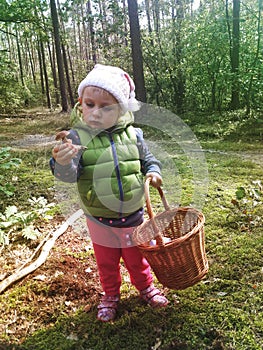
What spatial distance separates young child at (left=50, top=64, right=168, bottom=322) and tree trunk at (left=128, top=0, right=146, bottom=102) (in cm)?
726

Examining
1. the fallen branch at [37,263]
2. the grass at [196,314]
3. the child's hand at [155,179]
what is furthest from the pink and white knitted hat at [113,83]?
the fallen branch at [37,263]

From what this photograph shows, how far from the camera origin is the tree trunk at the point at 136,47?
8609 millimetres

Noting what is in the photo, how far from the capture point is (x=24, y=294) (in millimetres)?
2254

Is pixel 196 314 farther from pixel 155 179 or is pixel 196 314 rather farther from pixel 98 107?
pixel 98 107

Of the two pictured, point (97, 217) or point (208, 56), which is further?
point (208, 56)

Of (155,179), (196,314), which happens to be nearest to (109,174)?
(155,179)

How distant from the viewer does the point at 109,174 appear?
1.79 m

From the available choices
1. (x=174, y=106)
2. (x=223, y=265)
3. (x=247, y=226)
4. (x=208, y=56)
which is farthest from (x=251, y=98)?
(x=223, y=265)

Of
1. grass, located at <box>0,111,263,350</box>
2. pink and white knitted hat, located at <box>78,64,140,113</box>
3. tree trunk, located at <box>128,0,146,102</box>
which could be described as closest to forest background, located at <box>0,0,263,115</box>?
tree trunk, located at <box>128,0,146,102</box>

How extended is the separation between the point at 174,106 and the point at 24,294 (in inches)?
422

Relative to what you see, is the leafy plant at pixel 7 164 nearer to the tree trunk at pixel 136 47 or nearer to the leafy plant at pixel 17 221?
the leafy plant at pixel 17 221

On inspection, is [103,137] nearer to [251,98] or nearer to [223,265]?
[223,265]

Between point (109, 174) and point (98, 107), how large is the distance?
357 mm

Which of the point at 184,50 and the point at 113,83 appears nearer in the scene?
the point at 113,83
